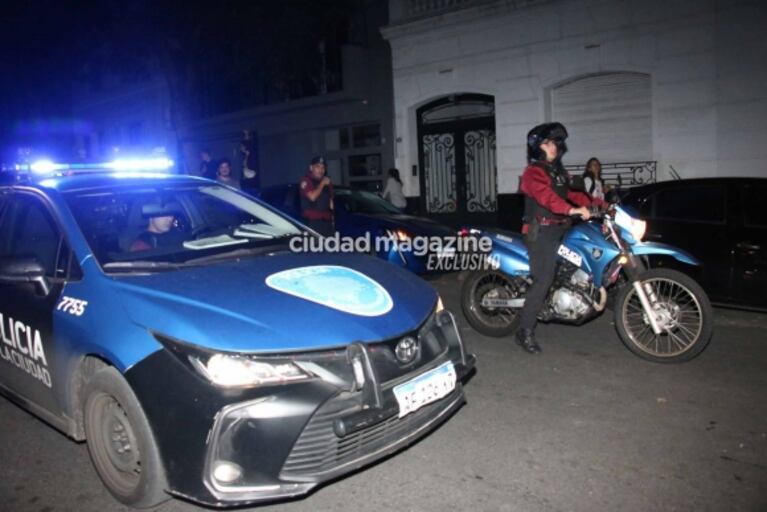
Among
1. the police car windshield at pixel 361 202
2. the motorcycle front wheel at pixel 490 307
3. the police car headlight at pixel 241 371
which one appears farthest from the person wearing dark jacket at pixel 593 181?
the police car headlight at pixel 241 371

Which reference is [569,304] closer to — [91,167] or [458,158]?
[91,167]

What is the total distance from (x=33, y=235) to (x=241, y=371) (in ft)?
7.25

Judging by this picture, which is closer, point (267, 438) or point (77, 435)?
point (267, 438)

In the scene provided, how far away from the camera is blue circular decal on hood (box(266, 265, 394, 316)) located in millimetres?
3195

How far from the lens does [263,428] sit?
266 cm

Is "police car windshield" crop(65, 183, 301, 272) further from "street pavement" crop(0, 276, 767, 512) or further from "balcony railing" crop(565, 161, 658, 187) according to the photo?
"balcony railing" crop(565, 161, 658, 187)

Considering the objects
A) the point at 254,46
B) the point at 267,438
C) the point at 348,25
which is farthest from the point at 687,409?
the point at 254,46

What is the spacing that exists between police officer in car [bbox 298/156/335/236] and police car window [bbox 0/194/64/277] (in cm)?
459

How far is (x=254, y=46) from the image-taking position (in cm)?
1744

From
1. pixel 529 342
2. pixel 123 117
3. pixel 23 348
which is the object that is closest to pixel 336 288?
pixel 23 348

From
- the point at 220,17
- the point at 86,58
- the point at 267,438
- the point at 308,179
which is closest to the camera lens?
the point at 267,438

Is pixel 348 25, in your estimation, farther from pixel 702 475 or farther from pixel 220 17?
pixel 702 475

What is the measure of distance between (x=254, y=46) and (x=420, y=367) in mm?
16041

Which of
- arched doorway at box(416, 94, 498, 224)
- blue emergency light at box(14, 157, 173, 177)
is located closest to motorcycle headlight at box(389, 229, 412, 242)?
blue emergency light at box(14, 157, 173, 177)
